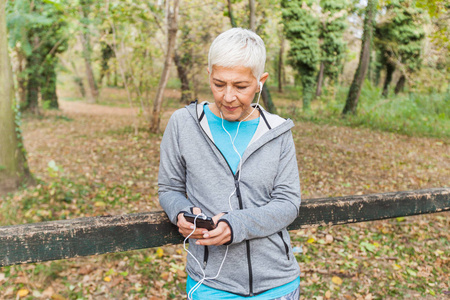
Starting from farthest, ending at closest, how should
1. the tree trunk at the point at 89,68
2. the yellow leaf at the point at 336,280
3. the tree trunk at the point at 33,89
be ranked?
the tree trunk at the point at 89,68, the tree trunk at the point at 33,89, the yellow leaf at the point at 336,280

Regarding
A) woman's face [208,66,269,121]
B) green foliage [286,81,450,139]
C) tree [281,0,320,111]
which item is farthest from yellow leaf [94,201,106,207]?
tree [281,0,320,111]

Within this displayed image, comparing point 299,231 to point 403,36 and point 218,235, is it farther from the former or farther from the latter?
point 403,36

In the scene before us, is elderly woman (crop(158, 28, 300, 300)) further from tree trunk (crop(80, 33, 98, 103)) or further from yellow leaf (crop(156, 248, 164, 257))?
tree trunk (crop(80, 33, 98, 103))

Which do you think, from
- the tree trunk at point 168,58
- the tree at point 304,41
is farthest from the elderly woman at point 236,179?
the tree at point 304,41

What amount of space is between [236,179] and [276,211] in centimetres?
22

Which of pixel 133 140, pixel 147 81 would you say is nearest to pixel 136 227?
pixel 133 140

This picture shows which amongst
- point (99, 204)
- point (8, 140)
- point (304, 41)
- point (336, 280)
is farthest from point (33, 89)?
point (336, 280)

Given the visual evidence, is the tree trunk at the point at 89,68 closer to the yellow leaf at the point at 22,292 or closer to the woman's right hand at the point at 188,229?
the yellow leaf at the point at 22,292

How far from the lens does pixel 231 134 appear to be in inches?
66.8

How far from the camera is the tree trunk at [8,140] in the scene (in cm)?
500

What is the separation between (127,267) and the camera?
156 inches

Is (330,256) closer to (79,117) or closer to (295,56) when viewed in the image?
(79,117)

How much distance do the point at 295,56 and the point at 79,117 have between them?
12.0 meters

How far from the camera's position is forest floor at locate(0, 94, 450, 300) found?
3.68 m
